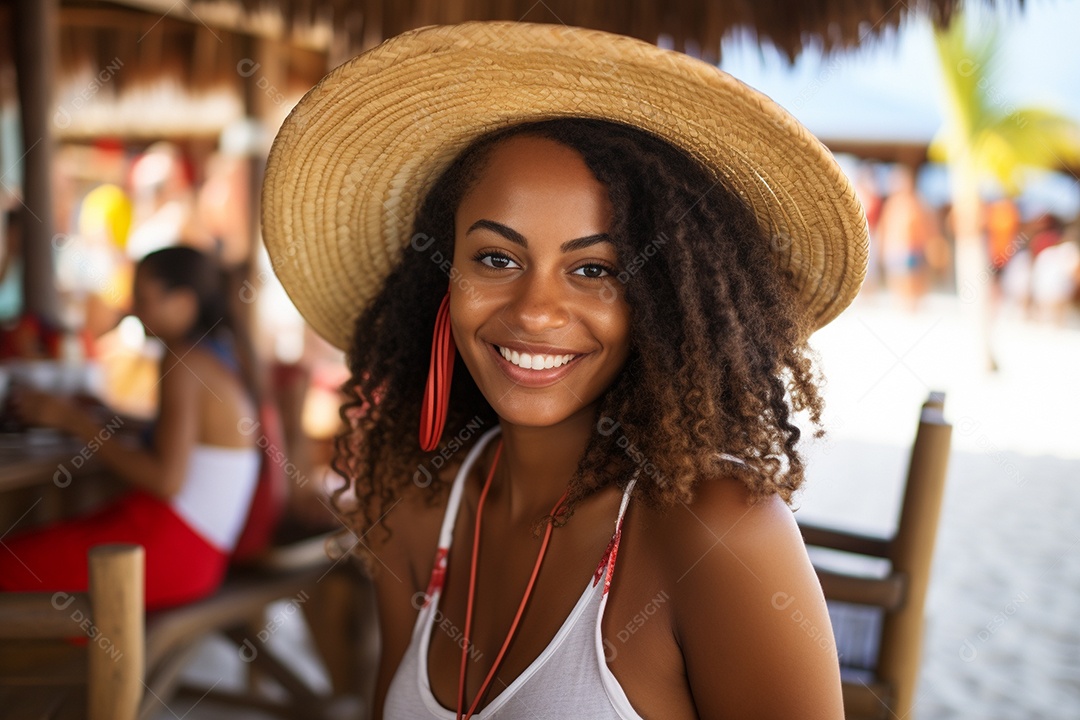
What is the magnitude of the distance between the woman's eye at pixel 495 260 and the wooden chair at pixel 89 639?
67cm

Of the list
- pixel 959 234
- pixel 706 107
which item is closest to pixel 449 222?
pixel 706 107

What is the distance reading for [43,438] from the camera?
112 inches

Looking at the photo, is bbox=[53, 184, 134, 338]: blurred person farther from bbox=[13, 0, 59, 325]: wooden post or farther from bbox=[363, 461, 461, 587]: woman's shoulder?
bbox=[363, 461, 461, 587]: woman's shoulder

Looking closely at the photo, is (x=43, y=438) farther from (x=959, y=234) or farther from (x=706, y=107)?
(x=959, y=234)

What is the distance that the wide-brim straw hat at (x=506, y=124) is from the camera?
1216 mm

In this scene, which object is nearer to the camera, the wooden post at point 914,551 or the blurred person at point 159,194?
the wooden post at point 914,551

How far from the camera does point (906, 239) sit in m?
15.1

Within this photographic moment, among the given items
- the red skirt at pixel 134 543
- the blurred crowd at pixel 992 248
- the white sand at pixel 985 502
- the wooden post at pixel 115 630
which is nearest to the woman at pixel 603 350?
the white sand at pixel 985 502

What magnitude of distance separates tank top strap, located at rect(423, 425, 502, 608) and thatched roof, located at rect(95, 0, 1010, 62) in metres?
2.23

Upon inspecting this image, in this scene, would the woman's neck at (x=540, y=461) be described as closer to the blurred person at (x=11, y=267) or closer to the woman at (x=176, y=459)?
the woman at (x=176, y=459)

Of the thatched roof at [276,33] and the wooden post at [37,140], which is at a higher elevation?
the thatched roof at [276,33]

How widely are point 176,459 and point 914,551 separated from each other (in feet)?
6.97

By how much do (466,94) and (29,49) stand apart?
430 centimetres

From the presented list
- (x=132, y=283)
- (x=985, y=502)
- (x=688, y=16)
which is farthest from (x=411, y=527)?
(x=985, y=502)
